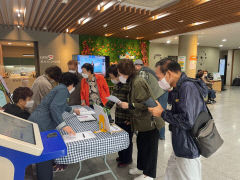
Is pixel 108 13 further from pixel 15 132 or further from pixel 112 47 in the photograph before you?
pixel 15 132

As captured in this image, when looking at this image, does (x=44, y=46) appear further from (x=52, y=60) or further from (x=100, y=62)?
(x=100, y=62)

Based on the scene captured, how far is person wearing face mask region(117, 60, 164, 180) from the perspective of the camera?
2039mm

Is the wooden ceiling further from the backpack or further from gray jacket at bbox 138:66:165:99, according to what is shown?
the backpack

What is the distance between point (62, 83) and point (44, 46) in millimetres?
5877

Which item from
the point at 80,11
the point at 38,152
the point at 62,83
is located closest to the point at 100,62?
the point at 80,11

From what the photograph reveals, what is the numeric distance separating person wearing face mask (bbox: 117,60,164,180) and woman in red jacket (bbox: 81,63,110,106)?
997 mm

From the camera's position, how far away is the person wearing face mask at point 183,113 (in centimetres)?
139

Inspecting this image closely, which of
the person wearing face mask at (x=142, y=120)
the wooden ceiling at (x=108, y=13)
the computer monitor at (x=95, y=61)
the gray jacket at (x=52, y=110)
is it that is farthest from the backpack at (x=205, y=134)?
the computer monitor at (x=95, y=61)

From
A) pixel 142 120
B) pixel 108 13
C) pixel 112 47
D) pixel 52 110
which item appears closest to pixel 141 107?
pixel 142 120

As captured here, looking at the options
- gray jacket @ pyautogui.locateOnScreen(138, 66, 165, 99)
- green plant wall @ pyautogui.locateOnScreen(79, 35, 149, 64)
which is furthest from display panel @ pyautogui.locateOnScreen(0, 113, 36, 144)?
green plant wall @ pyautogui.locateOnScreen(79, 35, 149, 64)

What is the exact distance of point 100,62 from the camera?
823 cm

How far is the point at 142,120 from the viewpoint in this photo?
2057 mm

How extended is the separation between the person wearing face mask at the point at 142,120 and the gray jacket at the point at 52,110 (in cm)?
67

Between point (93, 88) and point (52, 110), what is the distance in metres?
1.44
